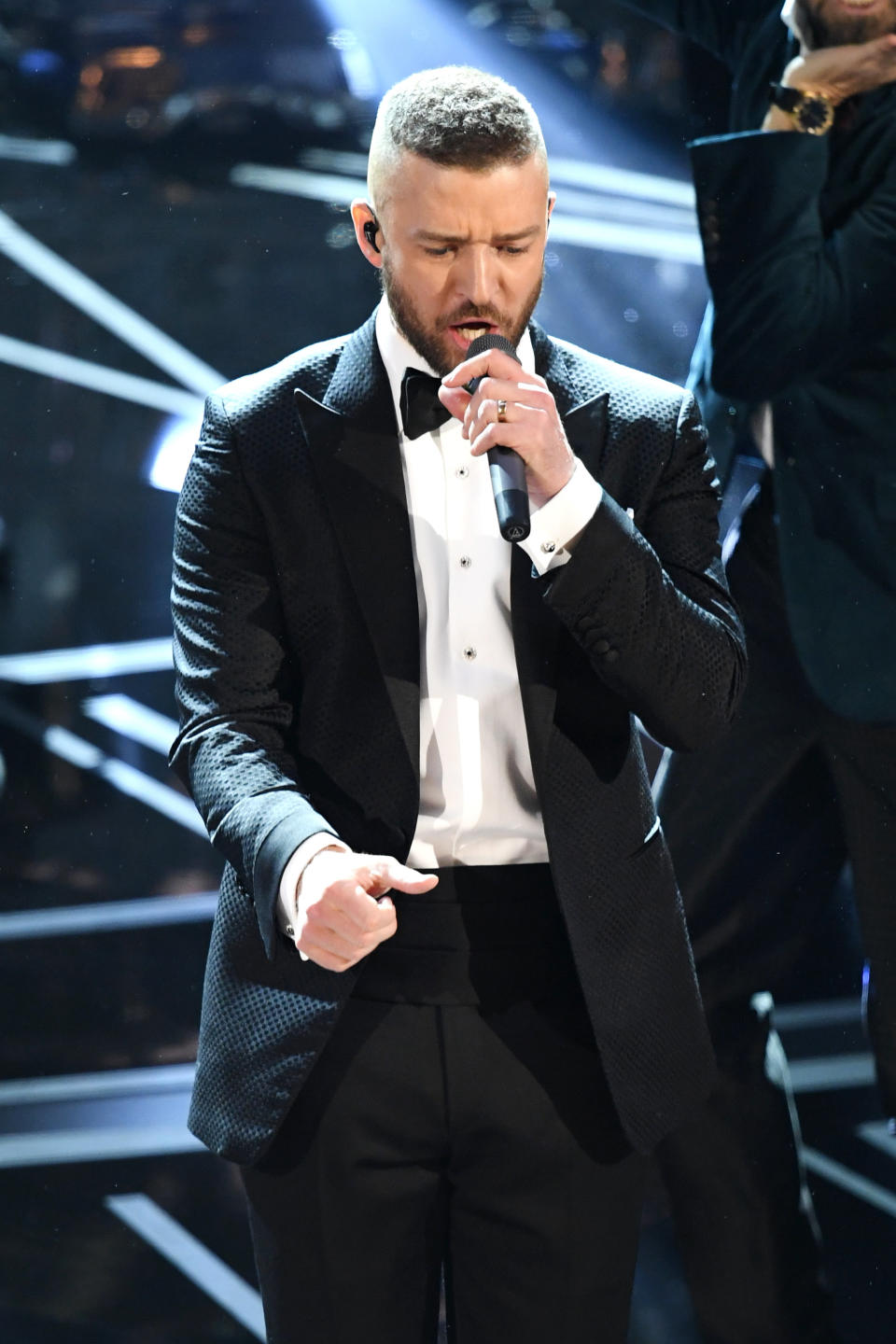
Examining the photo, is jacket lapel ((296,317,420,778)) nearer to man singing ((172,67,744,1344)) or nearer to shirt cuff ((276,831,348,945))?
man singing ((172,67,744,1344))

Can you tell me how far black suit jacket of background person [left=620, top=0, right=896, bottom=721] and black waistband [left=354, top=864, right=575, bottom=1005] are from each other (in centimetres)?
75

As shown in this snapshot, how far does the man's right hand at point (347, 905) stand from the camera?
1.18m

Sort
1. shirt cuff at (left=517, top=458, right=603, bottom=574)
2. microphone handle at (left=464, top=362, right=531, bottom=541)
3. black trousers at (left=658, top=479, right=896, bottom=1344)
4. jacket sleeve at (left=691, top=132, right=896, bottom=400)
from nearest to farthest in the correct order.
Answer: microphone handle at (left=464, top=362, right=531, bottom=541), shirt cuff at (left=517, top=458, right=603, bottom=574), jacket sleeve at (left=691, top=132, right=896, bottom=400), black trousers at (left=658, top=479, right=896, bottom=1344)

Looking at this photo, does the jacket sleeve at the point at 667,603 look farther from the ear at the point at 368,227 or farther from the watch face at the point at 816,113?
the watch face at the point at 816,113

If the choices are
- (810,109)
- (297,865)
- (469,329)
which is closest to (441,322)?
(469,329)

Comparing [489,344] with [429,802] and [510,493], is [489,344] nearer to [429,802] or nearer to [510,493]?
[510,493]

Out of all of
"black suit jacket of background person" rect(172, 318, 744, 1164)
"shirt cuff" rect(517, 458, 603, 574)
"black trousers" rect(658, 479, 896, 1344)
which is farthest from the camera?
"black trousers" rect(658, 479, 896, 1344)

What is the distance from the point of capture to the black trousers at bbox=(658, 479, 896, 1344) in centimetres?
210

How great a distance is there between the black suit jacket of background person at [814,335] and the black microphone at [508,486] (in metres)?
0.80

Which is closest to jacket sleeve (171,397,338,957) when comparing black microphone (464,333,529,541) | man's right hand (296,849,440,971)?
man's right hand (296,849,440,971)

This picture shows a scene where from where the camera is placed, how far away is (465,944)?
1.43 m

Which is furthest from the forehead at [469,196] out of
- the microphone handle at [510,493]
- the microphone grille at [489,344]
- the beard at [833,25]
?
the beard at [833,25]

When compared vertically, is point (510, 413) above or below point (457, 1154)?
above

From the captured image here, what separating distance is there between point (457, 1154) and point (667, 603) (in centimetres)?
55
